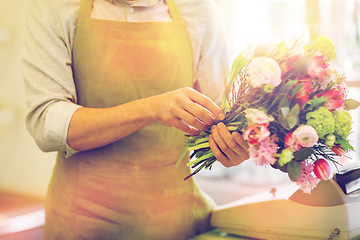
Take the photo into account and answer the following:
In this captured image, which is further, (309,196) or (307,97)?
(309,196)

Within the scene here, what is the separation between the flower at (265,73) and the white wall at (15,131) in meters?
2.10

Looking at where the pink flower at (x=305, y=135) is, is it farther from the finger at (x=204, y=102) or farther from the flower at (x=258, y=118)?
the finger at (x=204, y=102)

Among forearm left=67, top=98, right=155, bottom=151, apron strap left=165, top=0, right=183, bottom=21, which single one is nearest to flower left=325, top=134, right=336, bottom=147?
forearm left=67, top=98, right=155, bottom=151

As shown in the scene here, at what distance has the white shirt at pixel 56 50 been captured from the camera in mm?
1214

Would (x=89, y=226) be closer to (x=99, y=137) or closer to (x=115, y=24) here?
(x=99, y=137)

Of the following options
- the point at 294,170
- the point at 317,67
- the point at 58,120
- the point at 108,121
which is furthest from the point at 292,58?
the point at 58,120

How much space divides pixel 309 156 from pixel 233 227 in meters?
0.46

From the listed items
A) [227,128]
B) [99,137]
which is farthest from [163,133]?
[227,128]

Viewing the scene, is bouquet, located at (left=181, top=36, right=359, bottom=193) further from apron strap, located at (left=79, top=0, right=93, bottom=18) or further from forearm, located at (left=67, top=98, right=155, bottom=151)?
apron strap, located at (left=79, top=0, right=93, bottom=18)

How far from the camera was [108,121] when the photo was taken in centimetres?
120

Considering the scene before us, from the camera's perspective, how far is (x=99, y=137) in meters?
1.23

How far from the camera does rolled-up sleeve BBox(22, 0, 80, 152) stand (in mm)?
1207

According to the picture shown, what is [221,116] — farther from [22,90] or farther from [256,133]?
[22,90]

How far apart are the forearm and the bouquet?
25 centimetres
